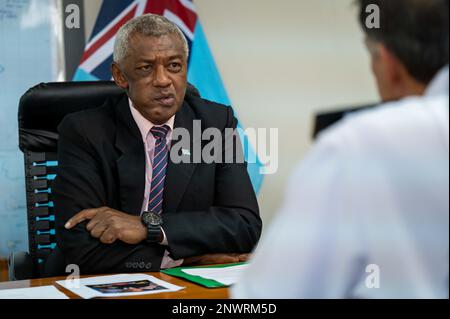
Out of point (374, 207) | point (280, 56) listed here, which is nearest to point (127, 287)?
point (374, 207)

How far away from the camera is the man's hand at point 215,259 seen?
1875 mm

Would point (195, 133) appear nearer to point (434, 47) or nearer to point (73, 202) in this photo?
point (73, 202)

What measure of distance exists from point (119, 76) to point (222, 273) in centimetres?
83

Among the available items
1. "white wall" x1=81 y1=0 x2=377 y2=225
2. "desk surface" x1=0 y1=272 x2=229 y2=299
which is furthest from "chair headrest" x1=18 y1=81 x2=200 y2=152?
"white wall" x1=81 y1=0 x2=377 y2=225

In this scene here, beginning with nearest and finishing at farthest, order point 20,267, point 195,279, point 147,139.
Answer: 1. point 195,279
2. point 20,267
3. point 147,139

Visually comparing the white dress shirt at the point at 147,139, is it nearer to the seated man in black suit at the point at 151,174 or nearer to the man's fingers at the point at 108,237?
the seated man in black suit at the point at 151,174

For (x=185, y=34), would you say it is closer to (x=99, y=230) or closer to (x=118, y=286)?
(x=99, y=230)

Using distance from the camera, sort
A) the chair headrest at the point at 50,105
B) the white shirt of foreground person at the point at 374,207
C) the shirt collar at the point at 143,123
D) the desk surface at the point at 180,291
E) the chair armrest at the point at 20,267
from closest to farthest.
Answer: the white shirt of foreground person at the point at 374,207 < the desk surface at the point at 180,291 < the chair armrest at the point at 20,267 < the shirt collar at the point at 143,123 < the chair headrest at the point at 50,105

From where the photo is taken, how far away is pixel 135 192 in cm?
202

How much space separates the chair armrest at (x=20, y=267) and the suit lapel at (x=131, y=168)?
1.08 feet

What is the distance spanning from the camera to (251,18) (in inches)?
137

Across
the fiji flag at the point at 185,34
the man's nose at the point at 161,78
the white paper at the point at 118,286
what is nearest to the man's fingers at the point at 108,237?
the white paper at the point at 118,286

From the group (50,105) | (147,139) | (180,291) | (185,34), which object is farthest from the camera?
(185,34)

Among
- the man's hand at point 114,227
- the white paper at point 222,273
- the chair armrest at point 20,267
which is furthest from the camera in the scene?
the chair armrest at point 20,267
